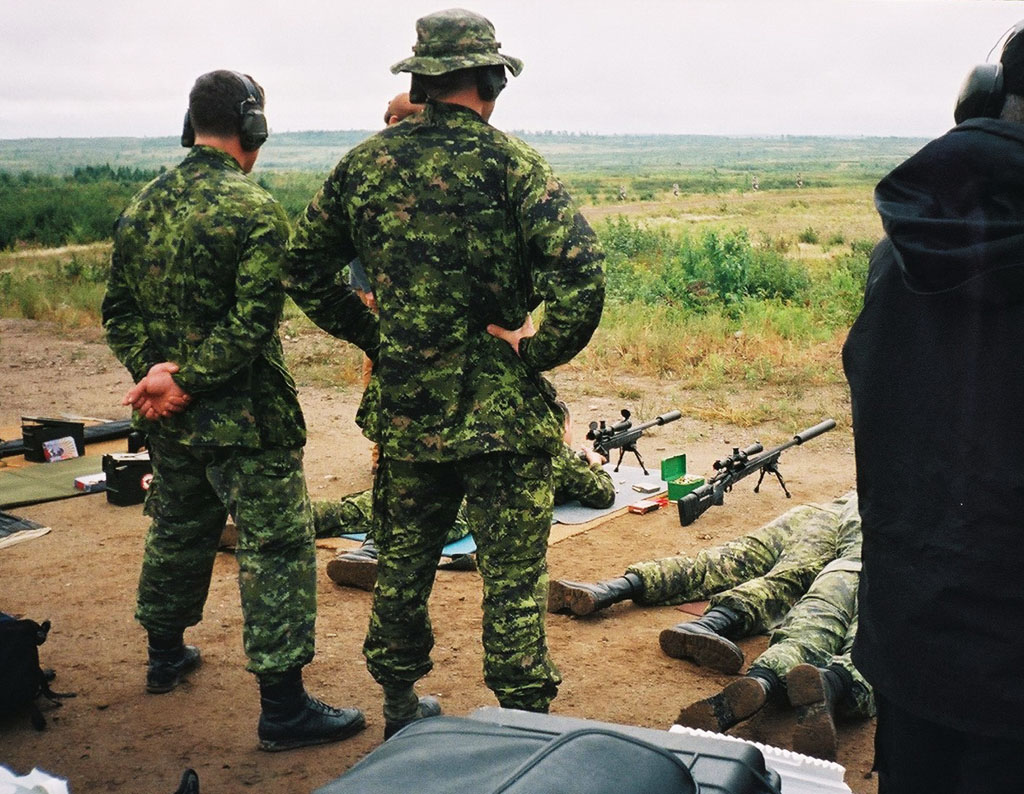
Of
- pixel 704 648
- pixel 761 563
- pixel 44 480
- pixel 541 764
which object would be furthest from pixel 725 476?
pixel 541 764

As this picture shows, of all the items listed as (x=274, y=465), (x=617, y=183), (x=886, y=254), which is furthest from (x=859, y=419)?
(x=617, y=183)

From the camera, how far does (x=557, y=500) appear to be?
6723mm

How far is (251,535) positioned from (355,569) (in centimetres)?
156

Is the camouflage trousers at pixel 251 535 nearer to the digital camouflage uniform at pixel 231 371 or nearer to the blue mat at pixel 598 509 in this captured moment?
the digital camouflage uniform at pixel 231 371

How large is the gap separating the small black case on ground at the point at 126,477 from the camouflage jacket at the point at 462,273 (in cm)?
375

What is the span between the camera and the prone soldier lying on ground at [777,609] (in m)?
3.52

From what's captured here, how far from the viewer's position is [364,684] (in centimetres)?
441

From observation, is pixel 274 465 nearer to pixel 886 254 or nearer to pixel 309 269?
pixel 309 269

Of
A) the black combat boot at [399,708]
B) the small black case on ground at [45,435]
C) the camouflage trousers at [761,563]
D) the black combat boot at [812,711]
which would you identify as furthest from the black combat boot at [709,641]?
the small black case on ground at [45,435]

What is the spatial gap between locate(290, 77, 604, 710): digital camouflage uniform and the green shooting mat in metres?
4.05

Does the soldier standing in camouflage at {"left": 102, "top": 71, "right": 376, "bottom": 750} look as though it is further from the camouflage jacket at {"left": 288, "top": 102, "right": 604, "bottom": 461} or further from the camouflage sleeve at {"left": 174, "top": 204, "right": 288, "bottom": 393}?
the camouflage jacket at {"left": 288, "top": 102, "right": 604, "bottom": 461}

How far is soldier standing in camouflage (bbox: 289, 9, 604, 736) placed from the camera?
3268mm

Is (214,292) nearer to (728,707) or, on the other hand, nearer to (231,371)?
(231,371)

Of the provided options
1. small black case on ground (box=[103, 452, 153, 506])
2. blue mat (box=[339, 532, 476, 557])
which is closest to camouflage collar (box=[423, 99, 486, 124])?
blue mat (box=[339, 532, 476, 557])
